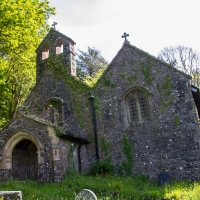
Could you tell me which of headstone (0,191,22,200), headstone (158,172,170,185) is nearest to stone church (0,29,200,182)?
headstone (158,172,170,185)

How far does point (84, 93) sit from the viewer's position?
14.8 m

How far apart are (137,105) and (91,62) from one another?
2313cm

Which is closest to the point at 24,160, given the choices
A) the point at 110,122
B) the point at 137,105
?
the point at 110,122

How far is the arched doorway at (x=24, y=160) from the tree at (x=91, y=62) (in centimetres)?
2113

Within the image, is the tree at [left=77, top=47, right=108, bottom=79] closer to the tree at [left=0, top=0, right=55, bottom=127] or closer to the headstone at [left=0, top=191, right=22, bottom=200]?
the tree at [left=0, top=0, right=55, bottom=127]

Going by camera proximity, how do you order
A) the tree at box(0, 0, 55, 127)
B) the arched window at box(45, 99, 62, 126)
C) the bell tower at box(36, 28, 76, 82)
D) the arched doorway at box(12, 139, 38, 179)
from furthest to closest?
the bell tower at box(36, 28, 76, 82), the arched window at box(45, 99, 62, 126), the arched doorway at box(12, 139, 38, 179), the tree at box(0, 0, 55, 127)

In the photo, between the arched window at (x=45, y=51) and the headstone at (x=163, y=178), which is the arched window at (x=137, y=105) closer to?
the headstone at (x=163, y=178)

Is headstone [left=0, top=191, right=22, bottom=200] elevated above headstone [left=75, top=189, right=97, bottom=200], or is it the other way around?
headstone [left=0, top=191, right=22, bottom=200]

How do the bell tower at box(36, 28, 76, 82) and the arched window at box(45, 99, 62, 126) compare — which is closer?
the arched window at box(45, 99, 62, 126)

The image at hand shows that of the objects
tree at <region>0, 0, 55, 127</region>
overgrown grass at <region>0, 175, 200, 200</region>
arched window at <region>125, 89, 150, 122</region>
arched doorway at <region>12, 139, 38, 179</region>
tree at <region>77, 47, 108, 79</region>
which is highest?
tree at <region>77, 47, 108, 79</region>

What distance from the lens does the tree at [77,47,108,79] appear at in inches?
1380

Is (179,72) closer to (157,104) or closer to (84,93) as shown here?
(157,104)

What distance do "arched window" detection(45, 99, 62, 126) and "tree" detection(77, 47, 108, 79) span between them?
19224 mm

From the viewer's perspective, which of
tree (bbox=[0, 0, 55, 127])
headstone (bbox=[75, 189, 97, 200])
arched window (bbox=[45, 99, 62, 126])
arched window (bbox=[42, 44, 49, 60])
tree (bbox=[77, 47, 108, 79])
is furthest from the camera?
tree (bbox=[77, 47, 108, 79])
